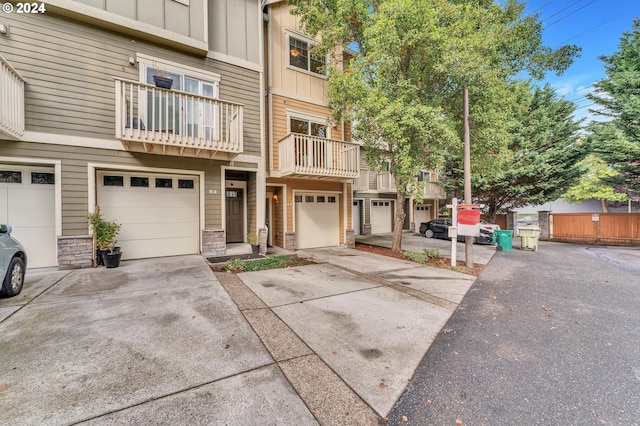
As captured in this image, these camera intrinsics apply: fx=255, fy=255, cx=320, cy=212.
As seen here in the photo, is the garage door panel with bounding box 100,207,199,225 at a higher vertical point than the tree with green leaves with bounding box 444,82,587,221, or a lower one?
lower

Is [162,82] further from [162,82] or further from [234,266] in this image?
[234,266]

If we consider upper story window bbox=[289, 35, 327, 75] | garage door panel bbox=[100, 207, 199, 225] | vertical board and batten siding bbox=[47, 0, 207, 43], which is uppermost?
upper story window bbox=[289, 35, 327, 75]

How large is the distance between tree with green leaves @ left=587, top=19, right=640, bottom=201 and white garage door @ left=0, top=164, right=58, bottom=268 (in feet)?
62.0

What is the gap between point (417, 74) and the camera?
757 cm

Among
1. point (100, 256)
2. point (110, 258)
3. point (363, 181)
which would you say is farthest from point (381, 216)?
point (100, 256)

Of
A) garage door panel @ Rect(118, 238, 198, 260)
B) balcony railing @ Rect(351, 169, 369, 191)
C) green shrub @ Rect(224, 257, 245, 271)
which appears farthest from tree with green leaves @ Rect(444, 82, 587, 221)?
garage door panel @ Rect(118, 238, 198, 260)

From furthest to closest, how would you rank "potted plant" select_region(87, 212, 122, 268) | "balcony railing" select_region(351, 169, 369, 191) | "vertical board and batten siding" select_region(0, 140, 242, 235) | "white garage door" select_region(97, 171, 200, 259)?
"balcony railing" select_region(351, 169, 369, 191) < "white garage door" select_region(97, 171, 200, 259) < "potted plant" select_region(87, 212, 122, 268) < "vertical board and batten siding" select_region(0, 140, 242, 235)

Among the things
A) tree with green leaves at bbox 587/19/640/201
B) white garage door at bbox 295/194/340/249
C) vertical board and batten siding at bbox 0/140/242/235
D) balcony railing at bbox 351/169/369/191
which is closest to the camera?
vertical board and batten siding at bbox 0/140/242/235

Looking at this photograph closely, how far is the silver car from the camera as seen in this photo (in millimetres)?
3861

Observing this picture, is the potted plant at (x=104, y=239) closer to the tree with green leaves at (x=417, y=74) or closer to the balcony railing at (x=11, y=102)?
the balcony railing at (x=11, y=102)

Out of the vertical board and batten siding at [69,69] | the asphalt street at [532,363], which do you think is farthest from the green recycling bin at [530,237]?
the vertical board and batten siding at [69,69]

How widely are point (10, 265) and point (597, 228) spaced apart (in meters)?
20.0

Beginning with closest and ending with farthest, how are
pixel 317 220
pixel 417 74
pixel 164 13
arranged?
pixel 164 13
pixel 417 74
pixel 317 220

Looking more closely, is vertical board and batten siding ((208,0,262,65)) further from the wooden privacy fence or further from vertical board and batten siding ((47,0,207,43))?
the wooden privacy fence
